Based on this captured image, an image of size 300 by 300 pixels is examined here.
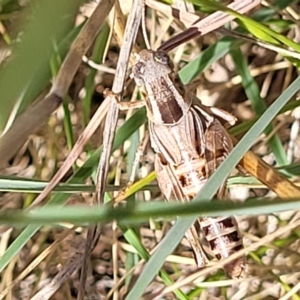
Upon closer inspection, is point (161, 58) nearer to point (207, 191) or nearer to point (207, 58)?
point (207, 58)

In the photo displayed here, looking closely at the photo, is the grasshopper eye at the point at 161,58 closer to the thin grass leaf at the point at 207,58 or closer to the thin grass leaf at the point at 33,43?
the thin grass leaf at the point at 207,58

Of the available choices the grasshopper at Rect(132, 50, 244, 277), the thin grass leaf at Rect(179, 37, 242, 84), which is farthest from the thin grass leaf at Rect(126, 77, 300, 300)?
the thin grass leaf at Rect(179, 37, 242, 84)

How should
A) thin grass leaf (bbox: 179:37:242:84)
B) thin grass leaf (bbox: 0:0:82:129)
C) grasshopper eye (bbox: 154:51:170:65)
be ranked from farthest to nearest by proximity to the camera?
thin grass leaf (bbox: 179:37:242:84) < grasshopper eye (bbox: 154:51:170:65) < thin grass leaf (bbox: 0:0:82:129)

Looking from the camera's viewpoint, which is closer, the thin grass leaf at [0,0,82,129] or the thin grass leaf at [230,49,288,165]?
the thin grass leaf at [0,0,82,129]

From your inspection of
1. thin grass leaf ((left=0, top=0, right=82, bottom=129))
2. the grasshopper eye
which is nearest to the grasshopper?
the grasshopper eye

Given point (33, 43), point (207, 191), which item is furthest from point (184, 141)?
point (33, 43)

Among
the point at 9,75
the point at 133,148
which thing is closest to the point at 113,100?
the point at 133,148

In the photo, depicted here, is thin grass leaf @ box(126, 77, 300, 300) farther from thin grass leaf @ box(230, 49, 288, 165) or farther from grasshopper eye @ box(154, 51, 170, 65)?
thin grass leaf @ box(230, 49, 288, 165)

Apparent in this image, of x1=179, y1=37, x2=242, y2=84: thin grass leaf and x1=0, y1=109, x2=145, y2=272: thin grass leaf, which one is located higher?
x1=179, y1=37, x2=242, y2=84: thin grass leaf

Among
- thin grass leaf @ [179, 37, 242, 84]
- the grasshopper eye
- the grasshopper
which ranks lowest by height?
the grasshopper

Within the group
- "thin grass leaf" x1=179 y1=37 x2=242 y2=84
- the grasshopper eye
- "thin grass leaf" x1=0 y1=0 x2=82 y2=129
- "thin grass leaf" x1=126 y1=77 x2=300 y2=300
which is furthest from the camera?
"thin grass leaf" x1=179 y1=37 x2=242 y2=84
